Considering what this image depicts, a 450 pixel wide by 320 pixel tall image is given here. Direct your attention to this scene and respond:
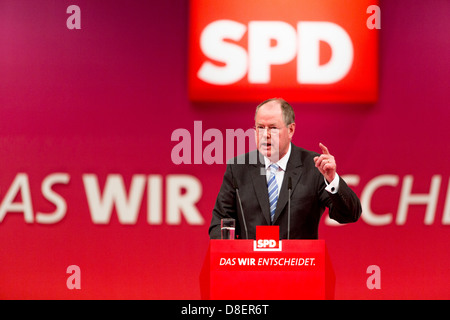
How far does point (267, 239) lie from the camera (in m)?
2.03

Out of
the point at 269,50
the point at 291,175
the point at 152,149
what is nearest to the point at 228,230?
the point at 291,175

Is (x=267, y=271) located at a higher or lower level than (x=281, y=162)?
lower

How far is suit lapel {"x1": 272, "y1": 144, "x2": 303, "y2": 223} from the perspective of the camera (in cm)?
256

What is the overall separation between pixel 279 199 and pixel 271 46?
2.08 m

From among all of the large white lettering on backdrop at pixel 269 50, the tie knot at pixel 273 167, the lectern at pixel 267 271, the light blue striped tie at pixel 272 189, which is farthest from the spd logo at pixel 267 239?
the large white lettering on backdrop at pixel 269 50

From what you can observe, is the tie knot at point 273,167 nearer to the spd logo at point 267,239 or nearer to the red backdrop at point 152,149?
the spd logo at point 267,239

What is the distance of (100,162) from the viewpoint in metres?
4.41

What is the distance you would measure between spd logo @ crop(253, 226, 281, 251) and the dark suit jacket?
1.56ft

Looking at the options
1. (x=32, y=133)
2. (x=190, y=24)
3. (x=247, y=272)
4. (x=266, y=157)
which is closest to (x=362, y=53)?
→ (x=190, y=24)

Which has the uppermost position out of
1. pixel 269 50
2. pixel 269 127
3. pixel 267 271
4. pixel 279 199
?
pixel 269 50

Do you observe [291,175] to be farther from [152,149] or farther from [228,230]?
[152,149]

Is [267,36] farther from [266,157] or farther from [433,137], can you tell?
[266,157]
